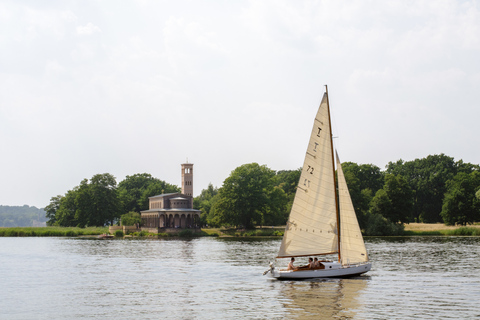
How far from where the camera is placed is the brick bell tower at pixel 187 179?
178m

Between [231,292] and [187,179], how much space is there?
143 metres

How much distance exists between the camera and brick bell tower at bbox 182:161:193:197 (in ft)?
583

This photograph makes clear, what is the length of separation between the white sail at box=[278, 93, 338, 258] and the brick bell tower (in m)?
138

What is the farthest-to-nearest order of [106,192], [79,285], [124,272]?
1. [106,192]
2. [124,272]
3. [79,285]

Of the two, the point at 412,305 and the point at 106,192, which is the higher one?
the point at 106,192

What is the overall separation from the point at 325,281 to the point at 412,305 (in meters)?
9.73

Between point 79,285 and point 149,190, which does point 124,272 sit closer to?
point 79,285

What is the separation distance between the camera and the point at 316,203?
39.6m

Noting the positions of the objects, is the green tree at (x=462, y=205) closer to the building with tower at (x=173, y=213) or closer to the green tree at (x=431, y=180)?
the green tree at (x=431, y=180)

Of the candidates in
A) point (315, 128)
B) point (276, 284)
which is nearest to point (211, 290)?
point (276, 284)

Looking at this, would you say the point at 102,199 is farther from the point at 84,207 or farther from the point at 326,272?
the point at 326,272

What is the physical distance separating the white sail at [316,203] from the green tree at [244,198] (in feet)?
314

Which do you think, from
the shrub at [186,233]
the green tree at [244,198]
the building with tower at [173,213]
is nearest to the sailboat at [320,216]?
the green tree at [244,198]

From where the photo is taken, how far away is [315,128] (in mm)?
39000
